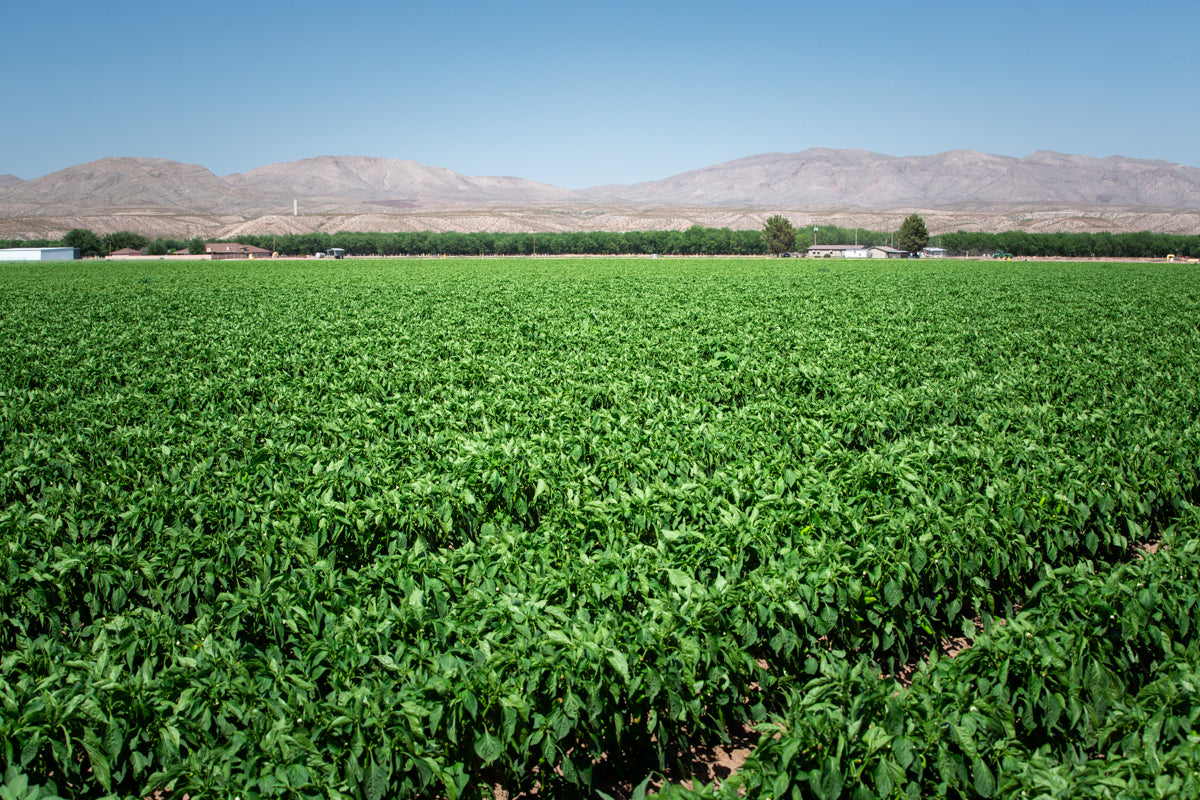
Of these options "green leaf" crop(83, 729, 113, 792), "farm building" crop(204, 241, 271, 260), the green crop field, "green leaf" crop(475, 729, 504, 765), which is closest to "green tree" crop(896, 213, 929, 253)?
"farm building" crop(204, 241, 271, 260)

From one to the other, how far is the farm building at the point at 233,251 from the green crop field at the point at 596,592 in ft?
382

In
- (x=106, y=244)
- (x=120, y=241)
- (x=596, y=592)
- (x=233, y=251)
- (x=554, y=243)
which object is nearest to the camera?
(x=596, y=592)

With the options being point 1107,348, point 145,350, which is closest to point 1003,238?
point 1107,348

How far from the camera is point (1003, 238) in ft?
402

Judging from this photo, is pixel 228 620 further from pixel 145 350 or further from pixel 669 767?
pixel 145 350

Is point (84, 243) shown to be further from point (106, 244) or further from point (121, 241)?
point (121, 241)

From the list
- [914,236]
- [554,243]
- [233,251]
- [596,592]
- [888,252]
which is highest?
[914,236]

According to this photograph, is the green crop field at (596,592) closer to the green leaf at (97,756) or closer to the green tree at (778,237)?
the green leaf at (97,756)

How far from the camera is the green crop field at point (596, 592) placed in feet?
10.8

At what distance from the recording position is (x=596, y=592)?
4.41 metres

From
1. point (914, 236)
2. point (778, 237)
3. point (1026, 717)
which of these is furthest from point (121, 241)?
point (1026, 717)

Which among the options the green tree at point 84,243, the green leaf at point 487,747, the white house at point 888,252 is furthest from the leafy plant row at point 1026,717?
the white house at point 888,252

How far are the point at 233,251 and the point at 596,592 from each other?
129m

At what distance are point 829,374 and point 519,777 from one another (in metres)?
10.1
